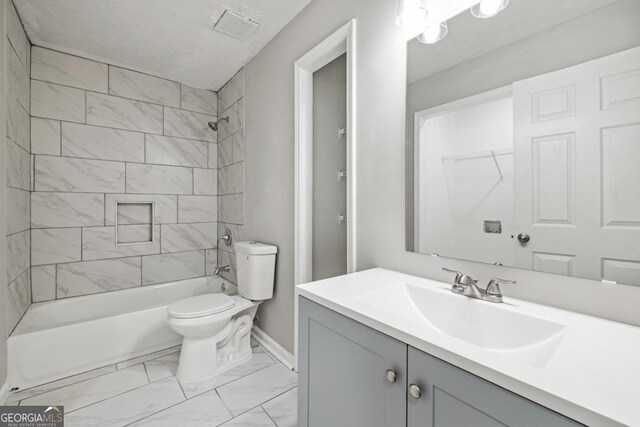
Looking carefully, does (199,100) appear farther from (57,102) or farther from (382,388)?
(382,388)

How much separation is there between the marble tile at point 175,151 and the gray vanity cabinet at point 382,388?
2.48m

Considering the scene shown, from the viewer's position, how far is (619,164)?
786 millimetres

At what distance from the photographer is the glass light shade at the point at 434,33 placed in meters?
1.18

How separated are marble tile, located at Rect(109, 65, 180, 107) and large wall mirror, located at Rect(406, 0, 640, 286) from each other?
8.43 feet

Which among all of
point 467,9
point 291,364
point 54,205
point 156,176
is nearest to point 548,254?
point 467,9

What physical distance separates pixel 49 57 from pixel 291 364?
3.09m

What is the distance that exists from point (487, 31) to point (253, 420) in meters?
2.07

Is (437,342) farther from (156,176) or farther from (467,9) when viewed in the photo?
(156,176)

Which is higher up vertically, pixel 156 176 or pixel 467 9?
Result: pixel 467 9

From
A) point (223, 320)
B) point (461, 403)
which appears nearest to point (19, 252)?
point (223, 320)

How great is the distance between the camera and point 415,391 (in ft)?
2.31

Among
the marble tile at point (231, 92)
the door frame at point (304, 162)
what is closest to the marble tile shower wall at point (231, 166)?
the marble tile at point (231, 92)

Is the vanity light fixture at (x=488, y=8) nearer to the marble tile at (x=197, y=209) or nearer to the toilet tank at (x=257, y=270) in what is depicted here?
the toilet tank at (x=257, y=270)

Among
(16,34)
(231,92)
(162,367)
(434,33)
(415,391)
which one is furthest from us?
(231,92)
